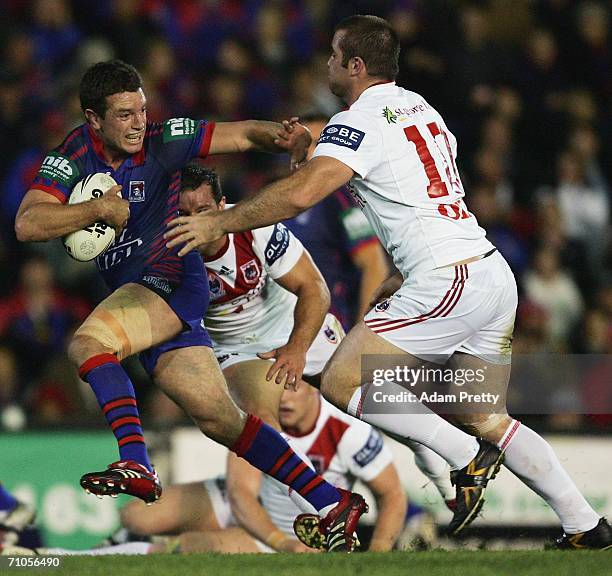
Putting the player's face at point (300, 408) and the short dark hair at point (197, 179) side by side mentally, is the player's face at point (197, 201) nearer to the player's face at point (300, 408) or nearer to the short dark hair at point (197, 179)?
the short dark hair at point (197, 179)

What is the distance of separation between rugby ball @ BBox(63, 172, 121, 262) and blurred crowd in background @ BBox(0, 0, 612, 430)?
3.40m

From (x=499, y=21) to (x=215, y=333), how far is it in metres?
6.50

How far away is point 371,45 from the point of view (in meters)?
5.95

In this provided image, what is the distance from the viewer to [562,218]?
35.5ft

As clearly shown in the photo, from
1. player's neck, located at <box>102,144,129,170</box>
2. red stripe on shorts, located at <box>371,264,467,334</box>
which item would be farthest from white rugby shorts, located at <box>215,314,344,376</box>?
player's neck, located at <box>102,144,129,170</box>

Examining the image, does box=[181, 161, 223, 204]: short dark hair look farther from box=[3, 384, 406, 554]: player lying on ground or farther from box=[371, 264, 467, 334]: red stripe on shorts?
box=[3, 384, 406, 554]: player lying on ground

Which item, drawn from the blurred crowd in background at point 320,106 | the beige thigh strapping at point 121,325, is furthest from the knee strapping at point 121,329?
the blurred crowd in background at point 320,106

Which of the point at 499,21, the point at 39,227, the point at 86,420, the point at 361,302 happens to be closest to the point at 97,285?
the point at 86,420

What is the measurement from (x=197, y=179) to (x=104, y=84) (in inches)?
31.8

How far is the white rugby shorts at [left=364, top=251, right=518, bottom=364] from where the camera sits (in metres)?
5.76

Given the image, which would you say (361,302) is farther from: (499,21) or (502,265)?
(499,21)

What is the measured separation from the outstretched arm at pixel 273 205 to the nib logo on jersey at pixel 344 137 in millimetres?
90

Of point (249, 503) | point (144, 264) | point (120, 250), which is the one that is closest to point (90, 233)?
point (120, 250)

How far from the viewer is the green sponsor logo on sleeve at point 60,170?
19.5 ft
